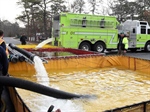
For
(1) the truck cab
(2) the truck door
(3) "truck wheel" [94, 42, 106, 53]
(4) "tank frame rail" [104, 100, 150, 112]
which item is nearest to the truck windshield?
(3) "truck wheel" [94, 42, 106, 53]

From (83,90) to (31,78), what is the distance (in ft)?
8.12


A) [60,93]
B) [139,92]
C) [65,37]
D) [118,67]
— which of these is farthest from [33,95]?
[65,37]

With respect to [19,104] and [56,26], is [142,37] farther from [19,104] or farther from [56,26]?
[19,104]

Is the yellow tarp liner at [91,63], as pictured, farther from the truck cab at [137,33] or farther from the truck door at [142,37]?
the truck door at [142,37]

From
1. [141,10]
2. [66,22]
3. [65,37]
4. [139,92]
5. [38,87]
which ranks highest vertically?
[141,10]

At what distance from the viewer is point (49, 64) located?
985cm

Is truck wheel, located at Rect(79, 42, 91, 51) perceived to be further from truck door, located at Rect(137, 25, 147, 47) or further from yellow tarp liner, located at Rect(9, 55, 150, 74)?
yellow tarp liner, located at Rect(9, 55, 150, 74)

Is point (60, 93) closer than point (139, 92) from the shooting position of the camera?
Yes

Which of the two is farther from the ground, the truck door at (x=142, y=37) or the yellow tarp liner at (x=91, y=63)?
the truck door at (x=142, y=37)

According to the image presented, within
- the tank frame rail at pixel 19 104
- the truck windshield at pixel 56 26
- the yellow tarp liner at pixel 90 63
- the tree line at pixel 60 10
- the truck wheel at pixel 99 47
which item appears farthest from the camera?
the tree line at pixel 60 10

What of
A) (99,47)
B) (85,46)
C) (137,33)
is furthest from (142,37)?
(85,46)

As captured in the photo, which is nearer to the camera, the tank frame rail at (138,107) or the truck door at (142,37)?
the tank frame rail at (138,107)

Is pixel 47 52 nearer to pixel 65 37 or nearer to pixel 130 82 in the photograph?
pixel 65 37

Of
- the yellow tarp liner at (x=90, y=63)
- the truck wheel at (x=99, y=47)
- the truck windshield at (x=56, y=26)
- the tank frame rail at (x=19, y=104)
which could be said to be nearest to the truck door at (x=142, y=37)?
the truck wheel at (x=99, y=47)
